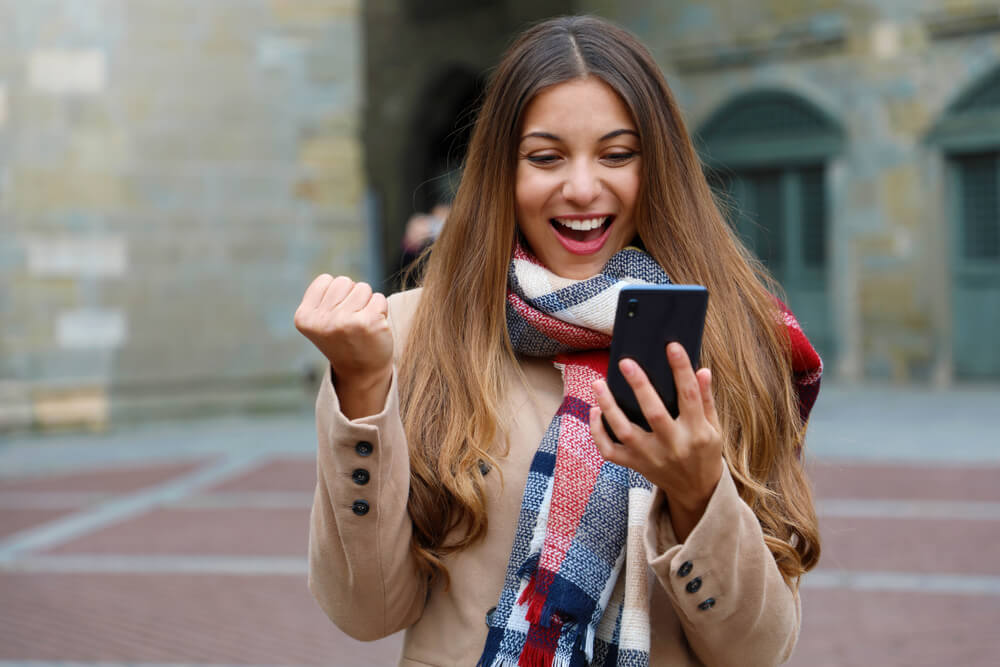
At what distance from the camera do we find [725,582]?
1646 millimetres

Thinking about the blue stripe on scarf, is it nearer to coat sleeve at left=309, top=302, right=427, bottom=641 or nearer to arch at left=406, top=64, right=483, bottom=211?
coat sleeve at left=309, top=302, right=427, bottom=641

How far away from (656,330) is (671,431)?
0.41ft

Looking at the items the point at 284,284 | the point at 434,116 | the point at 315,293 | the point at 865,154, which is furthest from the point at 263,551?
the point at 434,116

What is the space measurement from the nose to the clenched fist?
1.28ft

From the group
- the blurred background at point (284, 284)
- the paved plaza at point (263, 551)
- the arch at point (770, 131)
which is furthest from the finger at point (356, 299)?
the arch at point (770, 131)

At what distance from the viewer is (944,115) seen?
550 inches

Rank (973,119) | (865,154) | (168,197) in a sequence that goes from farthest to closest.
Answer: (865,154), (973,119), (168,197)

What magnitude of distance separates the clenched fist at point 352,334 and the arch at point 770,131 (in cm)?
1339

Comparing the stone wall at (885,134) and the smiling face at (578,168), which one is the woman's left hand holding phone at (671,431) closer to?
the smiling face at (578,168)

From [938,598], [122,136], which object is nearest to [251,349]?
[122,136]

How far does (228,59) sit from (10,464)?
4.71 m

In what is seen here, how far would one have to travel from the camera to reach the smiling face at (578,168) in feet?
6.15

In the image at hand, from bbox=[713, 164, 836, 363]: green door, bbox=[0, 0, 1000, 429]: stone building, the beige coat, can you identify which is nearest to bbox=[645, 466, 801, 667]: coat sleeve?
the beige coat

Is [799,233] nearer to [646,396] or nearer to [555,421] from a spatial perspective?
[555,421]
